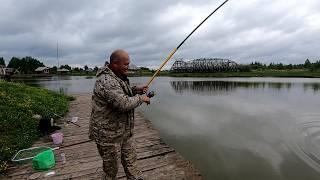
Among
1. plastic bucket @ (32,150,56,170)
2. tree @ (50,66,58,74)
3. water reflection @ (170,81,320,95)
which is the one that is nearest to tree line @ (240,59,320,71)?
water reflection @ (170,81,320,95)

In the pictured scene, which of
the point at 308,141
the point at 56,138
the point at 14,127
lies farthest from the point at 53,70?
the point at 308,141

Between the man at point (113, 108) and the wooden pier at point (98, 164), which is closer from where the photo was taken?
the man at point (113, 108)

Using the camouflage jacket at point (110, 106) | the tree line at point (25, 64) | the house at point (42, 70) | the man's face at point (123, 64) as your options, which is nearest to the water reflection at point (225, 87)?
the camouflage jacket at point (110, 106)

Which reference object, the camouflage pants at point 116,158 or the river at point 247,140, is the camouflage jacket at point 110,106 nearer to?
the camouflage pants at point 116,158

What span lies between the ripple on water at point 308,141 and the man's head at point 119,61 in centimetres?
674

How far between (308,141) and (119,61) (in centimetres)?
942

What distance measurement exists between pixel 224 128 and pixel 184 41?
838cm

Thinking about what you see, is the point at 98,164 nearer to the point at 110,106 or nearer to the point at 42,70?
the point at 110,106

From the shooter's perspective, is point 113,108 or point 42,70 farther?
point 42,70

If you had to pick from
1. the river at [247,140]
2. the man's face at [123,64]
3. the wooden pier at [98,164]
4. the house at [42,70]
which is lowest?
the river at [247,140]

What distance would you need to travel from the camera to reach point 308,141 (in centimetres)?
1096

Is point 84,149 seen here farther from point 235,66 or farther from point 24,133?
point 235,66

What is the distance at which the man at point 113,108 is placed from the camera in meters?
4.26

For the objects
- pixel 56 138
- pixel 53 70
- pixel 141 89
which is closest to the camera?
pixel 141 89
